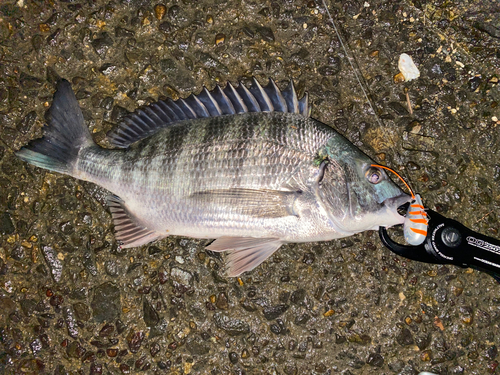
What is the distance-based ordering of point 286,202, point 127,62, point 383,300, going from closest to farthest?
point 286,202, point 383,300, point 127,62

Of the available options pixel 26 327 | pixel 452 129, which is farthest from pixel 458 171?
pixel 26 327

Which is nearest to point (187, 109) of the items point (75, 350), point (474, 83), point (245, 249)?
point (245, 249)

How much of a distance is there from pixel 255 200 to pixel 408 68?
5.68 feet

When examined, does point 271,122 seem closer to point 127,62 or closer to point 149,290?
point 127,62

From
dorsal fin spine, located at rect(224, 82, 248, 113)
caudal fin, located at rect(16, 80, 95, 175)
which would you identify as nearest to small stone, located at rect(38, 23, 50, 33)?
caudal fin, located at rect(16, 80, 95, 175)

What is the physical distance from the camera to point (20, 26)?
3.23m

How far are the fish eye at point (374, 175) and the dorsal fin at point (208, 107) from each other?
0.64 metres

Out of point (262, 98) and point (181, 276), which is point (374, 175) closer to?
point (262, 98)

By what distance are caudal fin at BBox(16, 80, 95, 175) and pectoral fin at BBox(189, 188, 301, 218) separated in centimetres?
117

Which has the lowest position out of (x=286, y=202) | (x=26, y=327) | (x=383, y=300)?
(x=26, y=327)

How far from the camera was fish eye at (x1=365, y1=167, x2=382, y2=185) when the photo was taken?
2.64m

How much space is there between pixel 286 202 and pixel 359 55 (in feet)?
4.80

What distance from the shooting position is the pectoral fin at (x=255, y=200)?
2633 millimetres

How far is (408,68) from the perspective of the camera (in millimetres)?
3100
